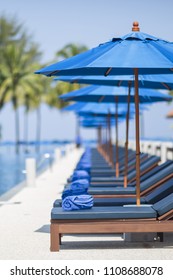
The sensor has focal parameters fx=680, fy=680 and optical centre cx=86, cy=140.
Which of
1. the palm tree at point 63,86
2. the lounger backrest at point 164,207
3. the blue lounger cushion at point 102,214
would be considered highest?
the palm tree at point 63,86

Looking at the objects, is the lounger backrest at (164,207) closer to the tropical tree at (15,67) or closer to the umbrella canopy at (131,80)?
the umbrella canopy at (131,80)

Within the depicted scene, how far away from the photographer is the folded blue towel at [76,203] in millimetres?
7332

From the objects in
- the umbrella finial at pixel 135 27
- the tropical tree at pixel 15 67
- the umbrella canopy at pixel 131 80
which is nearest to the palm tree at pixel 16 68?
the tropical tree at pixel 15 67

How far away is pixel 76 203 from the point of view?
7.34 metres

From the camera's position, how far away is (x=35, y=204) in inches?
471

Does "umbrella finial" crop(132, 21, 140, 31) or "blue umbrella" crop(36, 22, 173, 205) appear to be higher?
"umbrella finial" crop(132, 21, 140, 31)

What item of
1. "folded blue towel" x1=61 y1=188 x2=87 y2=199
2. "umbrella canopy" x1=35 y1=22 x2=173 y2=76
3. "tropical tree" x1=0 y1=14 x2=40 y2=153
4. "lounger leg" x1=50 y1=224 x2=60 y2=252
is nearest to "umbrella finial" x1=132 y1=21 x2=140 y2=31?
"umbrella canopy" x1=35 y1=22 x2=173 y2=76

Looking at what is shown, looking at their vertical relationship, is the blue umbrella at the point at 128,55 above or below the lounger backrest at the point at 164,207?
above

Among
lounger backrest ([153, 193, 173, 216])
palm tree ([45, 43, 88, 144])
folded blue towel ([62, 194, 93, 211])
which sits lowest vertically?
lounger backrest ([153, 193, 173, 216])

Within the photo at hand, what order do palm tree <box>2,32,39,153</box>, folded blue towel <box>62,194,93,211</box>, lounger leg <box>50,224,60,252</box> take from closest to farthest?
lounger leg <box>50,224,60,252</box>, folded blue towel <box>62,194,93,211</box>, palm tree <box>2,32,39,153</box>

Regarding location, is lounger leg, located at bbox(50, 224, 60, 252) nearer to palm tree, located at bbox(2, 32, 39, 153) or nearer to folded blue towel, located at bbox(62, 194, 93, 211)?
folded blue towel, located at bbox(62, 194, 93, 211)

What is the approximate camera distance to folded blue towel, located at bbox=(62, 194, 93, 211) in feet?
24.1
